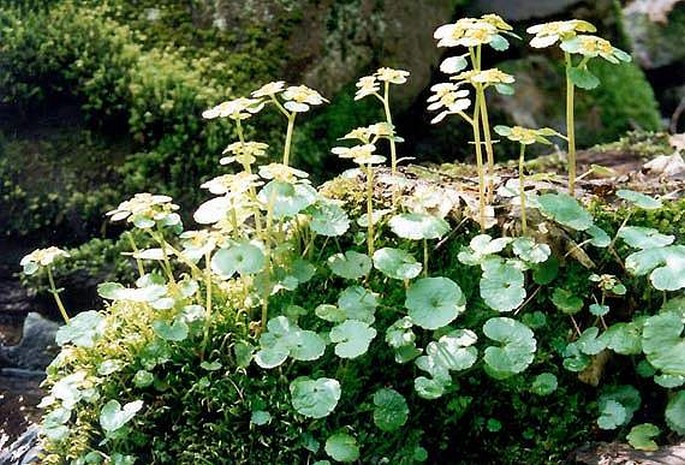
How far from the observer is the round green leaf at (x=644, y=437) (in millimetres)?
1454

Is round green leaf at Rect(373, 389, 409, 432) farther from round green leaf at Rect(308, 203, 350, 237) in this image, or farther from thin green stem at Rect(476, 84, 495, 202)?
thin green stem at Rect(476, 84, 495, 202)

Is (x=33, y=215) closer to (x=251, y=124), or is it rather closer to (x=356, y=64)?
(x=251, y=124)

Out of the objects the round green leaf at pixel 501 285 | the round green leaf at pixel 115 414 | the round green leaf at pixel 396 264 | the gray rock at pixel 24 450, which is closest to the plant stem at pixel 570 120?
the round green leaf at pixel 501 285

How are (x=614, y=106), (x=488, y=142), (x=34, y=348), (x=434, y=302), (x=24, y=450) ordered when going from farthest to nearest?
1. (x=614, y=106)
2. (x=34, y=348)
3. (x=24, y=450)
4. (x=488, y=142)
5. (x=434, y=302)

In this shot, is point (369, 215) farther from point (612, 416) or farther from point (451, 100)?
point (612, 416)

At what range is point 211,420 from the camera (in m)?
1.62

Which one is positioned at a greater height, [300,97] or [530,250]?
[300,97]

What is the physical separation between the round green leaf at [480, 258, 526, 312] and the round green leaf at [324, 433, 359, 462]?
0.36m

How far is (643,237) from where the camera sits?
160cm

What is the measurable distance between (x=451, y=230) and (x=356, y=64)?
5.83 ft

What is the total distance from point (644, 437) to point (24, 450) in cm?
135

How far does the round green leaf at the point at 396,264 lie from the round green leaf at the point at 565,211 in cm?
27

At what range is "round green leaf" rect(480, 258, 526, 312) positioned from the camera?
151 centimetres

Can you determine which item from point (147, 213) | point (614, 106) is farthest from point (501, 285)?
point (614, 106)
